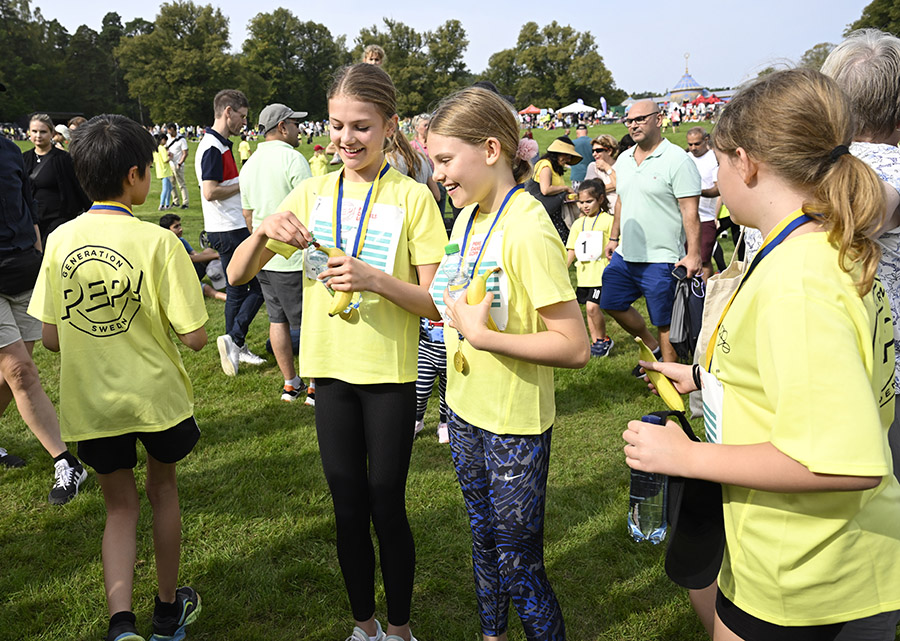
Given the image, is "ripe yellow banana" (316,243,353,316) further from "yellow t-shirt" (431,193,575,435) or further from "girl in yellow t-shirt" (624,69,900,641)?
"girl in yellow t-shirt" (624,69,900,641)

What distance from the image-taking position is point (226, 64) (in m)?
67.8

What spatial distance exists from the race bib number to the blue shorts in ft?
2.47

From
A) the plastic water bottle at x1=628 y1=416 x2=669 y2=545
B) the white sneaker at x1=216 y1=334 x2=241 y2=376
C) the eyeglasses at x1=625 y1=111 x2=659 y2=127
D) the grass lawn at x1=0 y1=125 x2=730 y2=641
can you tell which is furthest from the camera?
the white sneaker at x1=216 y1=334 x2=241 y2=376

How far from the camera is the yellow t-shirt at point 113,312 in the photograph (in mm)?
2410

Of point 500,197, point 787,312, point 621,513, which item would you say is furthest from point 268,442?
point 787,312

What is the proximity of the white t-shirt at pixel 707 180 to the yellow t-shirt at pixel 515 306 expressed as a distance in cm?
668

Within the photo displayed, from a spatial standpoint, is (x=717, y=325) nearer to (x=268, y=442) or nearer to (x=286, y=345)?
(x=268, y=442)

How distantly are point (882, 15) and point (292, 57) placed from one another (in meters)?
70.4

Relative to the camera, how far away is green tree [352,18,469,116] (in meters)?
79.9

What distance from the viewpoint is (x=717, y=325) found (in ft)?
5.27

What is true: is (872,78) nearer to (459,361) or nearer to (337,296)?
(459,361)

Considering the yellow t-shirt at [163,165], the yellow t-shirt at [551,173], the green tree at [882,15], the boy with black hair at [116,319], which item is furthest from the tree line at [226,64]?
the boy with black hair at [116,319]

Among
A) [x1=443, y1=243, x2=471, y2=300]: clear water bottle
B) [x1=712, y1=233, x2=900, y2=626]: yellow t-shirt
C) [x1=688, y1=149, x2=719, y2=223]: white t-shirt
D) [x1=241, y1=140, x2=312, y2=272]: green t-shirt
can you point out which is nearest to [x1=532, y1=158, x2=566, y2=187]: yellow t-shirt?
[x1=688, y1=149, x2=719, y2=223]: white t-shirt

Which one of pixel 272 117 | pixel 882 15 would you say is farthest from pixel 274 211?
pixel 882 15
